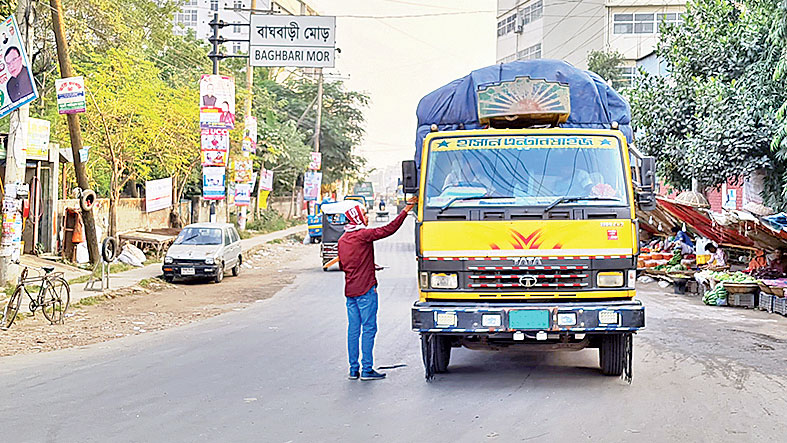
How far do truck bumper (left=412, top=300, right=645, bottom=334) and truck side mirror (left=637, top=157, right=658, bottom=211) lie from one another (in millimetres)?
1091

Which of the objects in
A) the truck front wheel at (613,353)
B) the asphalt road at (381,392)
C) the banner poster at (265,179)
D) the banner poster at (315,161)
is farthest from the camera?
the banner poster at (315,161)

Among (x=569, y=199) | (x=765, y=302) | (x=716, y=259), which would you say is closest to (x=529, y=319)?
(x=569, y=199)

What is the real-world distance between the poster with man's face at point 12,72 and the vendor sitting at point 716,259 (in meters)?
14.9

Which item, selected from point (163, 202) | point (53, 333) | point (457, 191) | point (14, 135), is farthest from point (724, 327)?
point (163, 202)

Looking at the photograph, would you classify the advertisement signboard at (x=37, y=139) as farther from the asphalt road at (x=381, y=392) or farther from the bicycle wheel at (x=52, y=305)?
the asphalt road at (x=381, y=392)

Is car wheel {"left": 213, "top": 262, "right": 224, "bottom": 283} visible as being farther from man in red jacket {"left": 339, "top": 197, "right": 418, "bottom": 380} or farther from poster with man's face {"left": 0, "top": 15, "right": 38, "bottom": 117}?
man in red jacket {"left": 339, "top": 197, "right": 418, "bottom": 380}

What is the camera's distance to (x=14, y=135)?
54.0ft

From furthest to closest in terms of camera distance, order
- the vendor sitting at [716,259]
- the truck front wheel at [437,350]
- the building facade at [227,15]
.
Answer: the building facade at [227,15], the vendor sitting at [716,259], the truck front wheel at [437,350]

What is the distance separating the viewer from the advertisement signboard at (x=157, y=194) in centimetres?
3008

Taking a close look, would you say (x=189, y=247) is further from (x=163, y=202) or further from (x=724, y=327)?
(x=724, y=327)

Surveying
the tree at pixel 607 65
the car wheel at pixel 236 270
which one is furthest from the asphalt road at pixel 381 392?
the tree at pixel 607 65

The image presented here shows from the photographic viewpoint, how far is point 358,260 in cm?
915

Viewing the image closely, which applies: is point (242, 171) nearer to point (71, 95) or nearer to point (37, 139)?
point (37, 139)

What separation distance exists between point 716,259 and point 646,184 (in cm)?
1230
